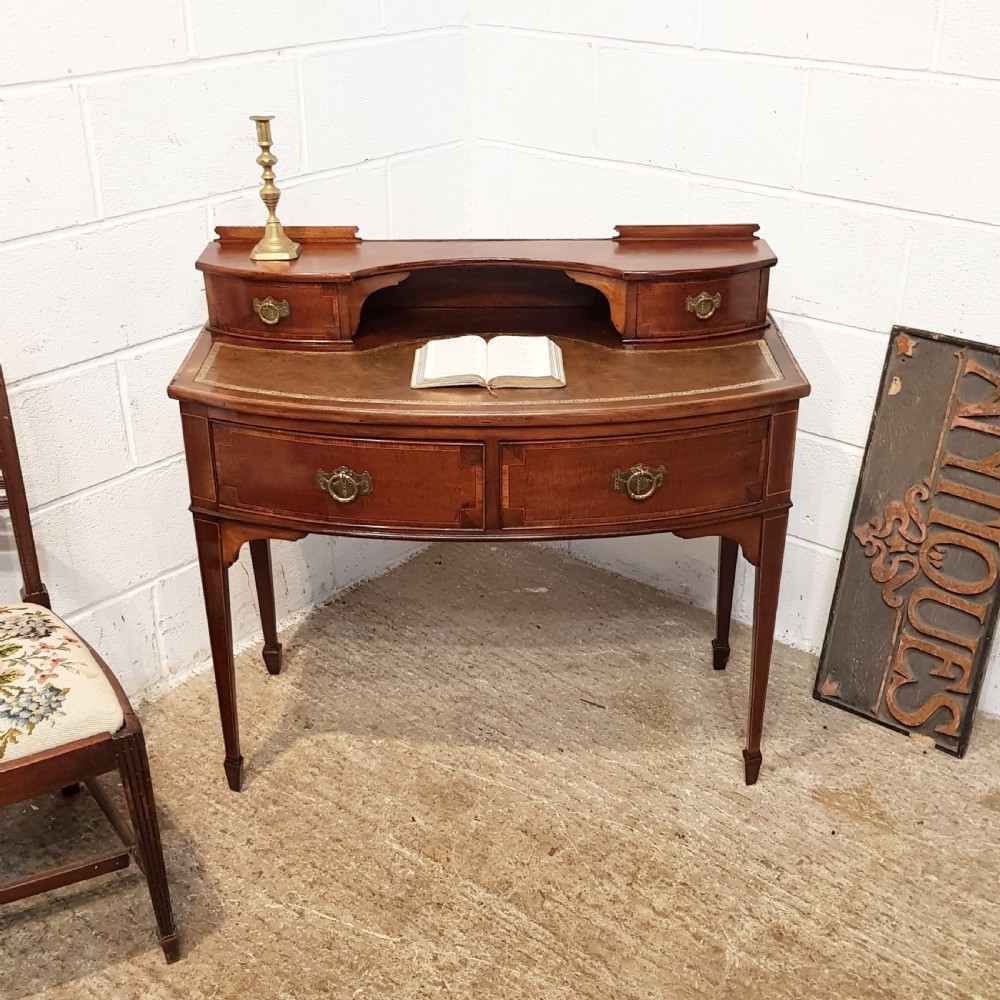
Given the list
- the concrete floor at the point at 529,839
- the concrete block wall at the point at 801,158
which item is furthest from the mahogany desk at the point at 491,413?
the concrete block wall at the point at 801,158

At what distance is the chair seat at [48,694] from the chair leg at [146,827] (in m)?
0.05

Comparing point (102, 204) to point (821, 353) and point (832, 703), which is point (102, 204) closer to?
point (821, 353)

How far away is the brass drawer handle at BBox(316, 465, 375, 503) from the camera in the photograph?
5.94 ft

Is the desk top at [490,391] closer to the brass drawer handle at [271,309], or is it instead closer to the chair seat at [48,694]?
the brass drawer handle at [271,309]

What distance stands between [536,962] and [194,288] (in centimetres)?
142

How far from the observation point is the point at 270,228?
2.01 metres

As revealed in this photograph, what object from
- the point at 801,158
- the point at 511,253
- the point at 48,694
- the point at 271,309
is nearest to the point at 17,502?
the point at 48,694

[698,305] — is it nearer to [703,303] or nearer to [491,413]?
[703,303]

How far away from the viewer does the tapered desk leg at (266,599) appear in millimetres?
2418

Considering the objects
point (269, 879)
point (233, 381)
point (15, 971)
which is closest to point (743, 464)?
point (233, 381)

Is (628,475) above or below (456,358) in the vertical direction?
below

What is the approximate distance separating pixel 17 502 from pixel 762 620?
128cm

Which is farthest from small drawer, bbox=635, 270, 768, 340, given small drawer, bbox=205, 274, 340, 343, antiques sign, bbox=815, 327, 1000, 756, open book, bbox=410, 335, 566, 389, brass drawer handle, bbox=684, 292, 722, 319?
small drawer, bbox=205, 274, 340, 343

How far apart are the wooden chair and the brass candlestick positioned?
1.63 ft
